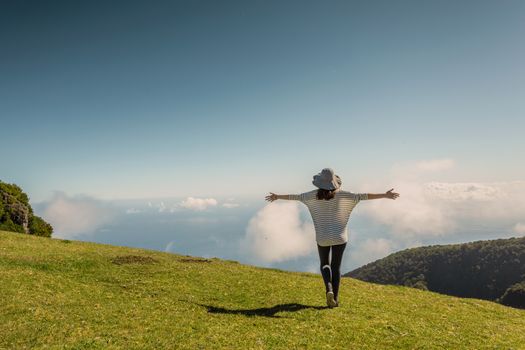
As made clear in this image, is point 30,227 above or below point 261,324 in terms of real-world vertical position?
above

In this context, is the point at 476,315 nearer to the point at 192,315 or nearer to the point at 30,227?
the point at 192,315

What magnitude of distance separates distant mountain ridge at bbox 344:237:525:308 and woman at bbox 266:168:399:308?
141421mm

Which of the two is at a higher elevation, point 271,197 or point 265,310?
point 271,197

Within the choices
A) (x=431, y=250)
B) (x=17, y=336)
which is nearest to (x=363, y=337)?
(x=17, y=336)

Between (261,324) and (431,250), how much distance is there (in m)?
201

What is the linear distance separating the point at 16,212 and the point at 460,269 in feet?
578

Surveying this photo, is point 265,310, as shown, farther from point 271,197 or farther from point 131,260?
point 131,260

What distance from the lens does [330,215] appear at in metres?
12.8

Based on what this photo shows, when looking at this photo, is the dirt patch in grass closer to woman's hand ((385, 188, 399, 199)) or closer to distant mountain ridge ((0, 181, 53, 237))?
woman's hand ((385, 188, 399, 199))

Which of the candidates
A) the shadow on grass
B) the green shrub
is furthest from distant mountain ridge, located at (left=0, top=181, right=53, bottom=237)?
→ the green shrub

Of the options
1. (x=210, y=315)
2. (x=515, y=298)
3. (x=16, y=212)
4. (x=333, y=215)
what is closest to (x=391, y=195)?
(x=333, y=215)

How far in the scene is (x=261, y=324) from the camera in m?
11.4

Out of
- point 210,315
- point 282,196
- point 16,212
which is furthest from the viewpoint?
point 16,212

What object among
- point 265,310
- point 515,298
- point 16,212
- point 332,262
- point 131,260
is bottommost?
point 515,298
